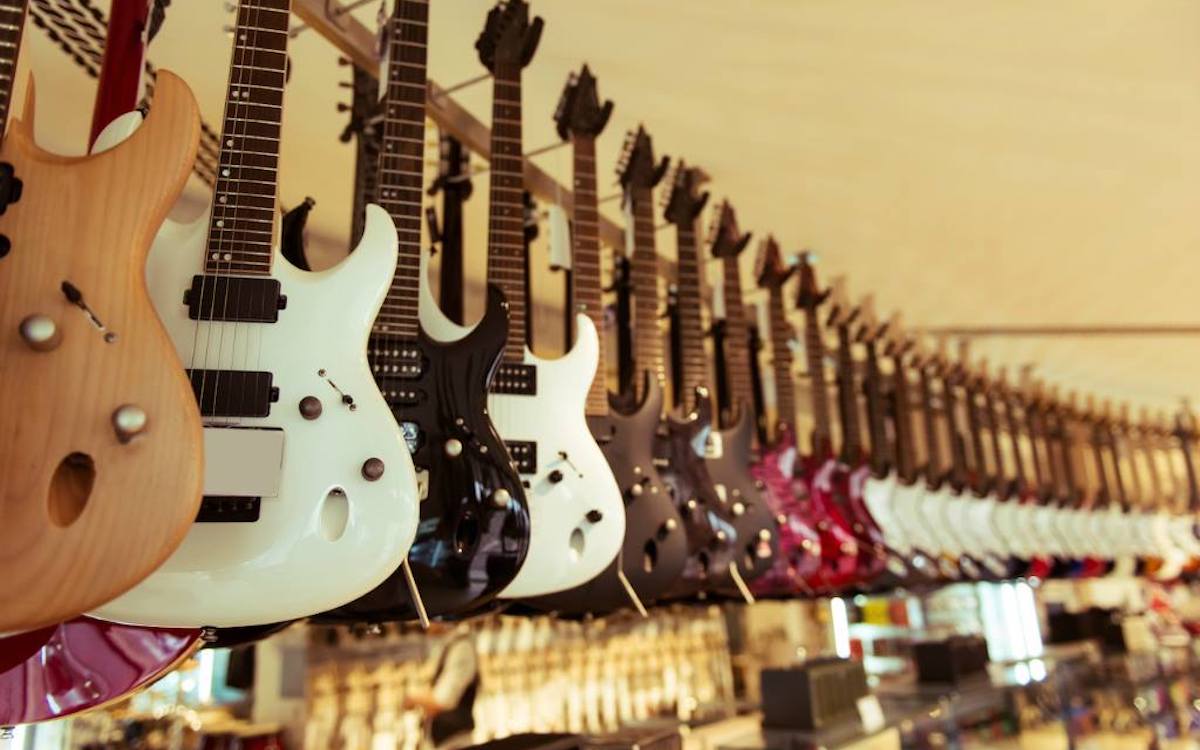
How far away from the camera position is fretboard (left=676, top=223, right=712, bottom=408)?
6.90 ft

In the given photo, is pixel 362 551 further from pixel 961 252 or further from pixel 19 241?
pixel 961 252

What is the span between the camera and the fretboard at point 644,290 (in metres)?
1.95

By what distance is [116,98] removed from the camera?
1.15 metres

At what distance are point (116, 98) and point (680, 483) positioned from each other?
1184mm

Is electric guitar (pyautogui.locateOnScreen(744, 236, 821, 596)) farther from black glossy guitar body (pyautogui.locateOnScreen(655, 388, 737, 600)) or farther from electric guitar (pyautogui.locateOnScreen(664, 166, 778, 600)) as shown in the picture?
black glossy guitar body (pyautogui.locateOnScreen(655, 388, 737, 600))

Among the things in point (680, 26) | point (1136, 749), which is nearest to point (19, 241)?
point (680, 26)

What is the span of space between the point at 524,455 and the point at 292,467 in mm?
450

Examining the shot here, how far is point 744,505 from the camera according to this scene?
1.85m

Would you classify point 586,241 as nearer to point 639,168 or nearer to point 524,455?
point 639,168

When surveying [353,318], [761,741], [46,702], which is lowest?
[761,741]

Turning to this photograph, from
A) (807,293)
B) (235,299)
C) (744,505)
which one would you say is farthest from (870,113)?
Result: (235,299)

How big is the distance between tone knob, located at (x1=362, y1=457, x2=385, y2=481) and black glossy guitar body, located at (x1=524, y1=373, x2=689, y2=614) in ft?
1.93

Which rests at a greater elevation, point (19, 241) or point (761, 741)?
point (19, 241)

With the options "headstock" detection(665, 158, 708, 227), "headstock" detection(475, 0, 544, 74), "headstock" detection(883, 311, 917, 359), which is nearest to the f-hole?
"headstock" detection(475, 0, 544, 74)
